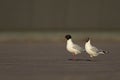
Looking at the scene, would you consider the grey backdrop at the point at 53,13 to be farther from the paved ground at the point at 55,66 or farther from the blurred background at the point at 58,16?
the paved ground at the point at 55,66

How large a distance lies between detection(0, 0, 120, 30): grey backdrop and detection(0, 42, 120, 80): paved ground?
842 cm

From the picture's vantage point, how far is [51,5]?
2738 centimetres

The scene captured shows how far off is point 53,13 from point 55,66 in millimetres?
13221

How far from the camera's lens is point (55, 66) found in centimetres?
1439

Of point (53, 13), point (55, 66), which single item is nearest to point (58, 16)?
point (53, 13)

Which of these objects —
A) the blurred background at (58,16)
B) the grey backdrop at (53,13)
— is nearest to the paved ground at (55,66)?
the blurred background at (58,16)

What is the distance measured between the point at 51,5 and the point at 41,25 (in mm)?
1005

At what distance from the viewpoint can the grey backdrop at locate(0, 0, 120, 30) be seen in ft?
89.7

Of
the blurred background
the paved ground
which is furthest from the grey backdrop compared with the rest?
the paved ground

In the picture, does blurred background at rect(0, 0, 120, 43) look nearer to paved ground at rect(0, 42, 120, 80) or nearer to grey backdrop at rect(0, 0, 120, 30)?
grey backdrop at rect(0, 0, 120, 30)

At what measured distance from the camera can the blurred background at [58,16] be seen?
2727 cm

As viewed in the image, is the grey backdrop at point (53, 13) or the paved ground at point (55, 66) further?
the grey backdrop at point (53, 13)

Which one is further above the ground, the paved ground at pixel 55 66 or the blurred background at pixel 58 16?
the blurred background at pixel 58 16

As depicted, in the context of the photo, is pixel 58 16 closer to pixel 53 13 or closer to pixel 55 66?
pixel 53 13
